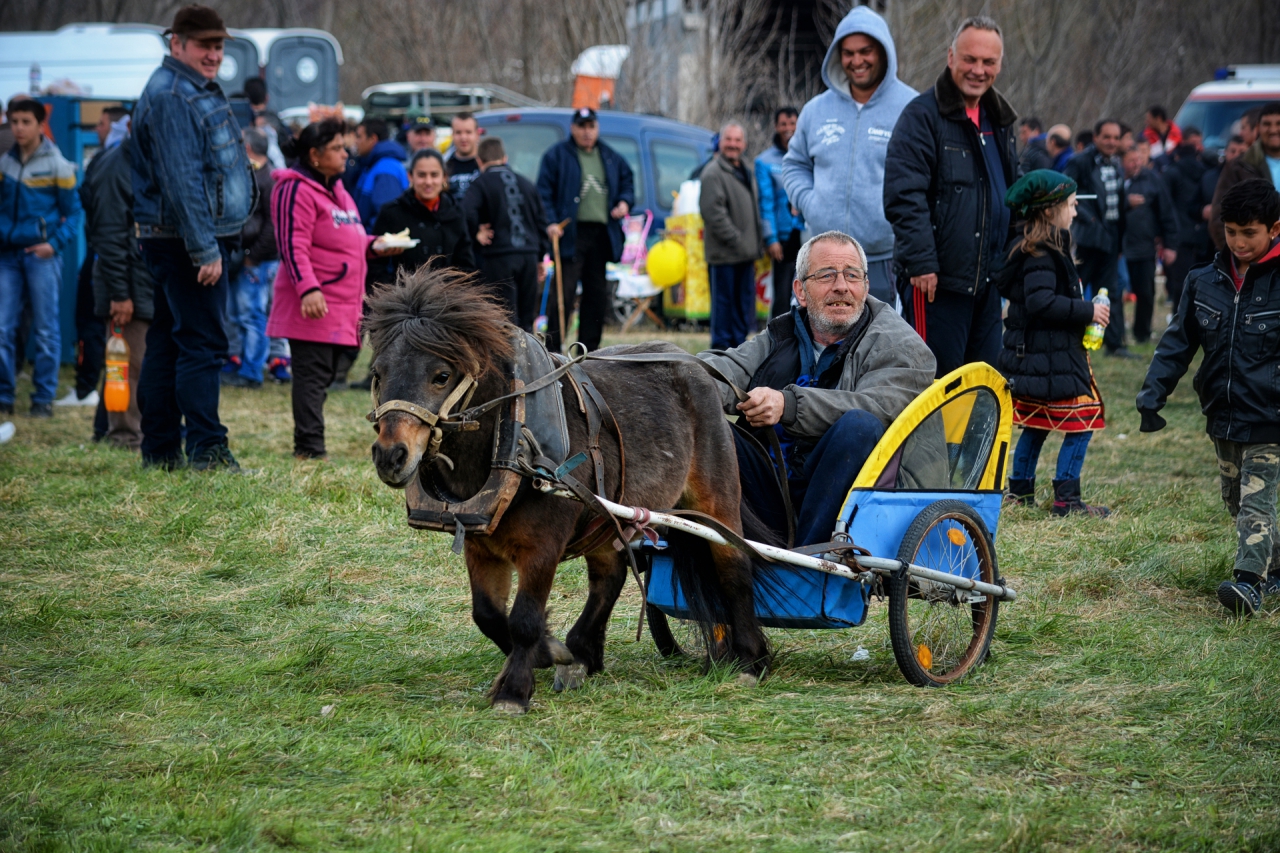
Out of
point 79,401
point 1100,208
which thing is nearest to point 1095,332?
point 1100,208

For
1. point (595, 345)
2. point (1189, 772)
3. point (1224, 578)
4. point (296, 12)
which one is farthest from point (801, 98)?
point (296, 12)

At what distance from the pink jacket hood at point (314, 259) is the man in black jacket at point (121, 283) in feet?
4.49

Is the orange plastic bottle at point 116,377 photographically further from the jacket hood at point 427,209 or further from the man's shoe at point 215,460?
the jacket hood at point 427,209

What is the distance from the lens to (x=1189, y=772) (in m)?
3.60

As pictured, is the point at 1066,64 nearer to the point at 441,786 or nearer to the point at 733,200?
the point at 733,200

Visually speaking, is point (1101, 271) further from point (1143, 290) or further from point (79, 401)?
point (79, 401)

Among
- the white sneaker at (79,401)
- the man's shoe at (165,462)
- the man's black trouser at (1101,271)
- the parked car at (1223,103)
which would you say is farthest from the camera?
the parked car at (1223,103)

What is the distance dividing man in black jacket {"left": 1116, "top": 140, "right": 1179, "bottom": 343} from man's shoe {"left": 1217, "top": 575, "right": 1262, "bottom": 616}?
30.5ft

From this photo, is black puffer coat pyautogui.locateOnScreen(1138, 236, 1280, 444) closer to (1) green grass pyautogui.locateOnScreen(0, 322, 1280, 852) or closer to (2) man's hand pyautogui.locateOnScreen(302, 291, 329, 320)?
(1) green grass pyautogui.locateOnScreen(0, 322, 1280, 852)

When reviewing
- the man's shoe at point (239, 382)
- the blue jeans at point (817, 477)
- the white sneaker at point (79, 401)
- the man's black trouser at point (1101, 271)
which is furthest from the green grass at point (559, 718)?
the man's black trouser at point (1101, 271)

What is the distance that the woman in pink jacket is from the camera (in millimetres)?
8070

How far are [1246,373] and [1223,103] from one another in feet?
51.0

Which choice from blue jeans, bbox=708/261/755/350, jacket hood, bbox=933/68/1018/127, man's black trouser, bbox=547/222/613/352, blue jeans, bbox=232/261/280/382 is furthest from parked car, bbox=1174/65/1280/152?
jacket hood, bbox=933/68/1018/127

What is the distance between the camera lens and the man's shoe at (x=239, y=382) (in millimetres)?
12352
